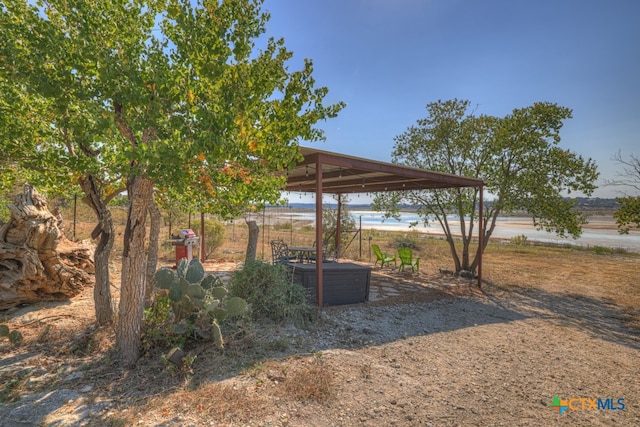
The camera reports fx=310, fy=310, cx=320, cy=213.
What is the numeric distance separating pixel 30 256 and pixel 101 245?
62.4 inches

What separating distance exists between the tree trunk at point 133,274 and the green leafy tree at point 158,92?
0.4 inches

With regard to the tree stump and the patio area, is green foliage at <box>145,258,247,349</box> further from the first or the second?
the tree stump

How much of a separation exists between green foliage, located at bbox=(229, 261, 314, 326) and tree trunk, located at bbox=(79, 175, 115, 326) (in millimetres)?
1539

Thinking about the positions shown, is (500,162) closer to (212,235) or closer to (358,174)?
(358,174)

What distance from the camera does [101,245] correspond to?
3893mm

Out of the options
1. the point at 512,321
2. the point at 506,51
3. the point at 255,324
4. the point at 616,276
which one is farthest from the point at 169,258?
the point at 616,276

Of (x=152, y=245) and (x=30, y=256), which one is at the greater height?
(x=152, y=245)

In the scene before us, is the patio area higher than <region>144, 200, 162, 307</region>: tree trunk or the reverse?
the reverse
